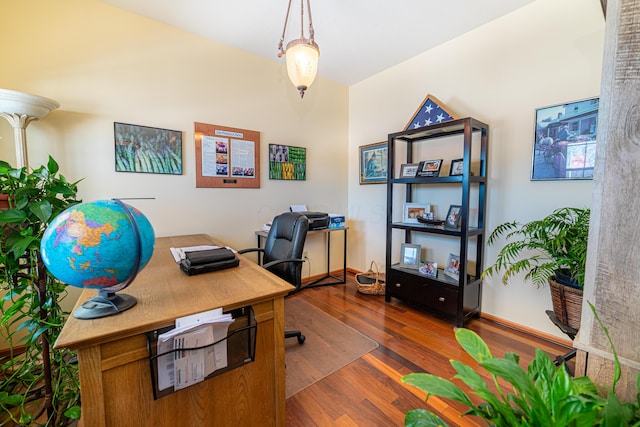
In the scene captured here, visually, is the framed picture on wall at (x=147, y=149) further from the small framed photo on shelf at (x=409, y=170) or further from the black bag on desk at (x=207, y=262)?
the small framed photo on shelf at (x=409, y=170)

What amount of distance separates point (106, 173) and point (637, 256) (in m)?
2.95

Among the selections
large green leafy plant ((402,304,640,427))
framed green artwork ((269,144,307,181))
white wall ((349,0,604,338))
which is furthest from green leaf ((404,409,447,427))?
framed green artwork ((269,144,307,181))

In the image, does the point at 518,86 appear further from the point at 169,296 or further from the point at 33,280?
the point at 33,280

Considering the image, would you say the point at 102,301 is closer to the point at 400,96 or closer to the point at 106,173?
the point at 106,173

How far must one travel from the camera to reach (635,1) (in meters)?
0.58

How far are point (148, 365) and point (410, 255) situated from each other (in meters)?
2.41

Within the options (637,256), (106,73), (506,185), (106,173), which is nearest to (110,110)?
(106,73)

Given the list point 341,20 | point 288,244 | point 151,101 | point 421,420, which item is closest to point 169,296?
point 421,420

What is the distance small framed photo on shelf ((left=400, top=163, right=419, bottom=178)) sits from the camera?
2.63m

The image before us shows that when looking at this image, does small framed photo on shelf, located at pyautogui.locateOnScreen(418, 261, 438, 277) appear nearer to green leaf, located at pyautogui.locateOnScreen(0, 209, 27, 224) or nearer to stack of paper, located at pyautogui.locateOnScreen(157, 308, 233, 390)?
stack of paper, located at pyautogui.locateOnScreen(157, 308, 233, 390)

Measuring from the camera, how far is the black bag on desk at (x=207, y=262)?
128cm

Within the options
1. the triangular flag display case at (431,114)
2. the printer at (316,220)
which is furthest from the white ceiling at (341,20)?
the printer at (316,220)

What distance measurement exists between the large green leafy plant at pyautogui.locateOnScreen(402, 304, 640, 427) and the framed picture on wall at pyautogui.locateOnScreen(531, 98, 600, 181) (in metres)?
1.79

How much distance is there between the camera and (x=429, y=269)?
99.0 inches
